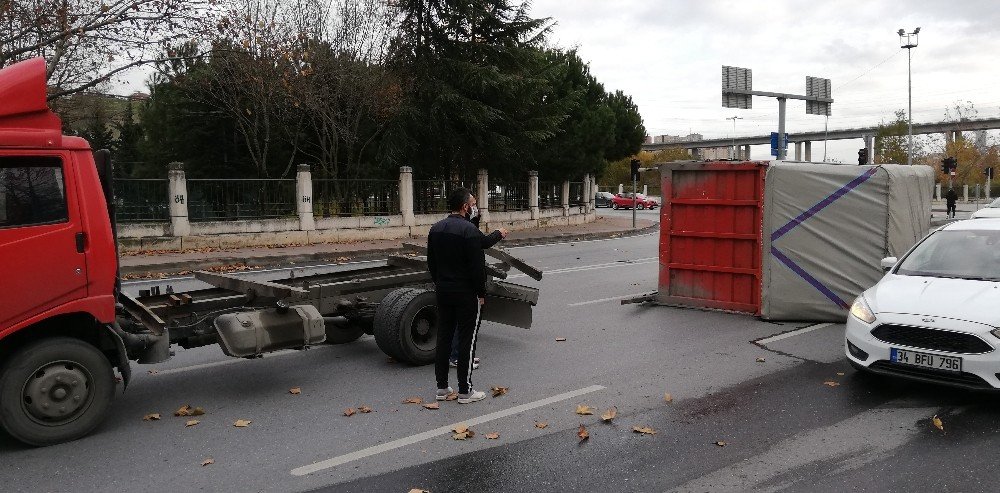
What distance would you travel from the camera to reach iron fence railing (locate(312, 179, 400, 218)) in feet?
73.0

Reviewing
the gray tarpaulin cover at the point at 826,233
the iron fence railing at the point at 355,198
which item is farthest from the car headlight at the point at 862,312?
the iron fence railing at the point at 355,198

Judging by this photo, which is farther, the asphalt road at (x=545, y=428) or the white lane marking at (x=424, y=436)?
the white lane marking at (x=424, y=436)

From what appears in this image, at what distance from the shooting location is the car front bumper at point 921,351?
17.9ft

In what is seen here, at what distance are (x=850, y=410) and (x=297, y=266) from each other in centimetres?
1390

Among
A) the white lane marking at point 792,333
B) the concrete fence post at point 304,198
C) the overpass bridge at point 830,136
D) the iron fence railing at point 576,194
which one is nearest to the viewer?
the white lane marking at point 792,333

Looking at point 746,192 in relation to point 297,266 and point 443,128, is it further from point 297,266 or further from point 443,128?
point 443,128

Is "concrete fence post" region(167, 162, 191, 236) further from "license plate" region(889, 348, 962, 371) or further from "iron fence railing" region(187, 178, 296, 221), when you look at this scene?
"license plate" region(889, 348, 962, 371)

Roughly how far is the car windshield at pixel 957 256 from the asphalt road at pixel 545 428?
1.13 metres

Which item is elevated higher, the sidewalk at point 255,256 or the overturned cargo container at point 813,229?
the overturned cargo container at point 813,229

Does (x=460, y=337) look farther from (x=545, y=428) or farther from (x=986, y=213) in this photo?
(x=986, y=213)

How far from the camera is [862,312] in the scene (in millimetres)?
6285

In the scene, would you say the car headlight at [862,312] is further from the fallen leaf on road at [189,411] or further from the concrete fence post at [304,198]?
the concrete fence post at [304,198]

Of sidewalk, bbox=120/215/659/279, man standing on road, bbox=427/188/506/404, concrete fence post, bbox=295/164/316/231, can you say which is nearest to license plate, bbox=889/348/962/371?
man standing on road, bbox=427/188/506/404

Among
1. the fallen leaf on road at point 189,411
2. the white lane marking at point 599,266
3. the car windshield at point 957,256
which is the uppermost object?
the car windshield at point 957,256
